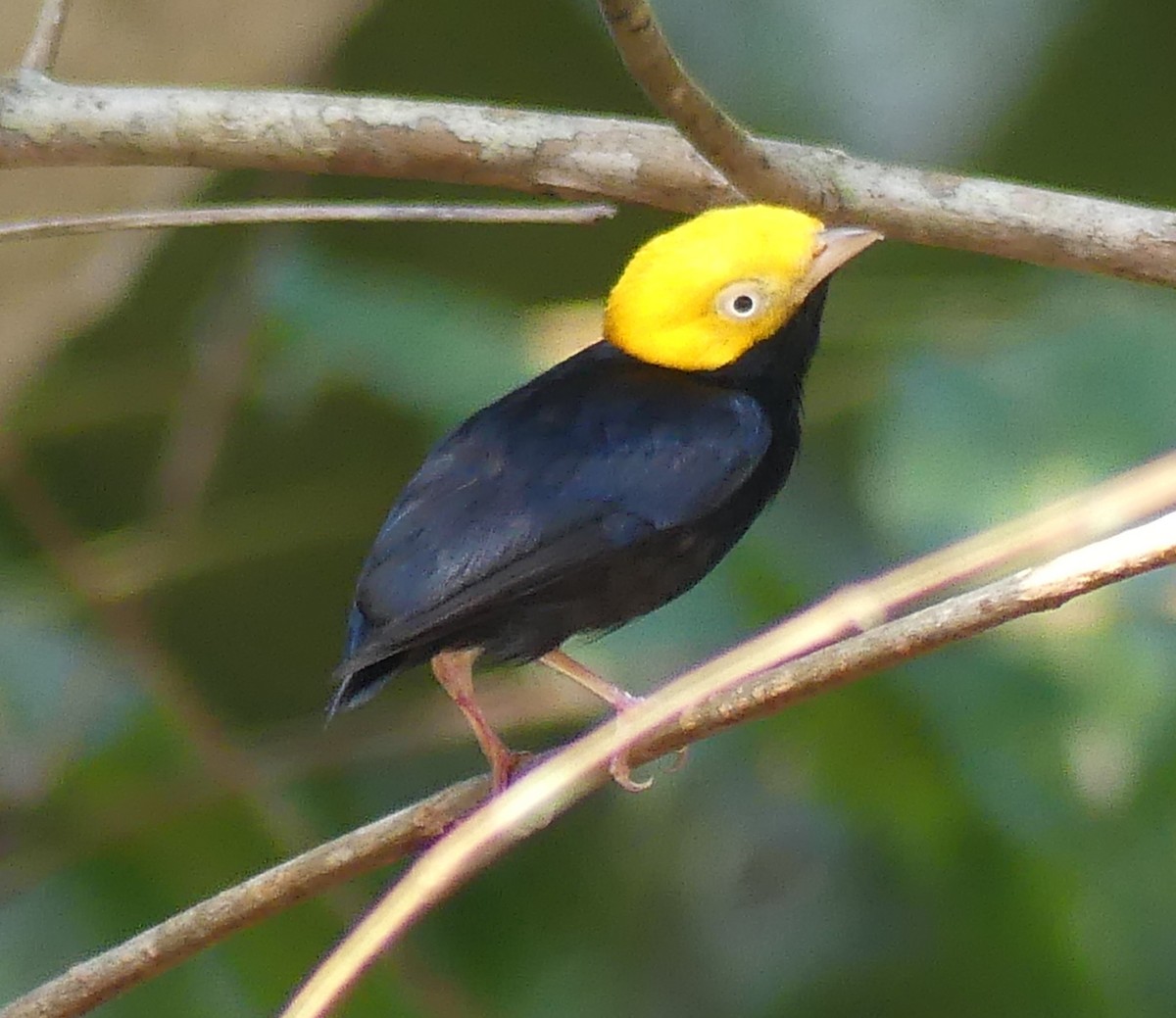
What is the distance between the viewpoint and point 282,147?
9.12ft

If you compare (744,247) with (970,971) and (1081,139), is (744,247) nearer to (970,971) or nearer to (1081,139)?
(970,971)

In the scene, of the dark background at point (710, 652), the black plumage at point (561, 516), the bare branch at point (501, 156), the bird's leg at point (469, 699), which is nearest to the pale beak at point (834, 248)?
the black plumage at point (561, 516)

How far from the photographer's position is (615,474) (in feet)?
10.5

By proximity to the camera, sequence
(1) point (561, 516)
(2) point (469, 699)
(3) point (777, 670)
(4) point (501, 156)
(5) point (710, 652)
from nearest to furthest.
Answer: (3) point (777, 670) < (4) point (501, 156) < (1) point (561, 516) < (2) point (469, 699) < (5) point (710, 652)

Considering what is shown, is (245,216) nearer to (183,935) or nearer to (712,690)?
(183,935)

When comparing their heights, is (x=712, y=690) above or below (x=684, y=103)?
below

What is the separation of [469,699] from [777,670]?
3.81 feet

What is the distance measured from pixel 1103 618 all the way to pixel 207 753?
193cm

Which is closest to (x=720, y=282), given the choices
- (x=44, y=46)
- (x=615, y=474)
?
(x=615, y=474)

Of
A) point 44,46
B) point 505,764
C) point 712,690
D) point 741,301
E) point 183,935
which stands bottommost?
point 712,690

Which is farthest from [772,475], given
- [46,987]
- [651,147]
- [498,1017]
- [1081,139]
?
[1081,139]

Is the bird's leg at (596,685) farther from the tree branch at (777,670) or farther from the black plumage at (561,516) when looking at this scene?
the tree branch at (777,670)

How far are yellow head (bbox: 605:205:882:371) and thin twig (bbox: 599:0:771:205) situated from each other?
1.88 ft

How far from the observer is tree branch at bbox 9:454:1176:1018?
5.27ft
